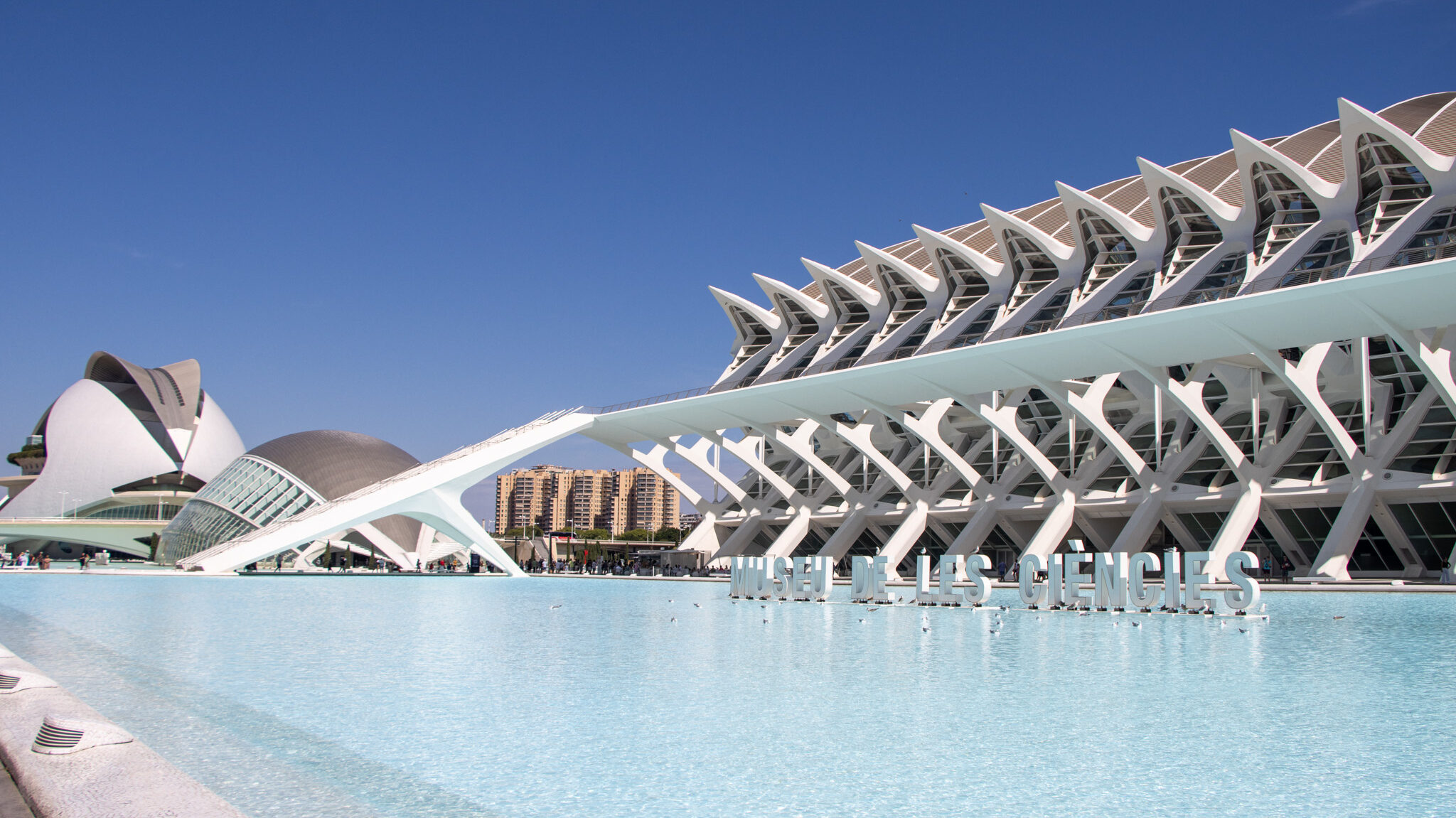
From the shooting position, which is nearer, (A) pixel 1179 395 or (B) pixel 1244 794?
(B) pixel 1244 794

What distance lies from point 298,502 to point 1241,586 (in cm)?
3789

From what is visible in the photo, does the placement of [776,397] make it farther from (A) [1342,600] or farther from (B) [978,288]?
(A) [1342,600]

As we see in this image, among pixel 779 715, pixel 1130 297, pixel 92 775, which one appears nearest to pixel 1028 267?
pixel 1130 297

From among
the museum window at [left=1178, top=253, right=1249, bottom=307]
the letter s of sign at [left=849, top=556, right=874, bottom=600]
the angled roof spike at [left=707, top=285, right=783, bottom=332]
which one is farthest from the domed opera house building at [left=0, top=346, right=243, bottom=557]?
the museum window at [left=1178, top=253, right=1249, bottom=307]

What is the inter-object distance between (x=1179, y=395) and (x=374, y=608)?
2061 cm

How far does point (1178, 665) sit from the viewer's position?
10.1m

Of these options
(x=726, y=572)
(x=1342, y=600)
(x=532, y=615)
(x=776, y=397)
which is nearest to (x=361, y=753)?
(x=532, y=615)

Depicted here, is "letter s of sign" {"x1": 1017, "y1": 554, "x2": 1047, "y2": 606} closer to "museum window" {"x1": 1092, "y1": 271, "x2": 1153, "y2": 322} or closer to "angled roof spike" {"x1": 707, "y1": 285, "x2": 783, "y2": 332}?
"museum window" {"x1": 1092, "y1": 271, "x2": 1153, "y2": 322}

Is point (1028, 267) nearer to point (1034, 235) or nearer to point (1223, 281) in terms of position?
point (1034, 235)

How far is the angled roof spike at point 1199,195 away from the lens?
3459cm

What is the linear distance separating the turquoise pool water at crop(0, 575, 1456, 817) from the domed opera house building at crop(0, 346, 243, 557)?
5872 cm

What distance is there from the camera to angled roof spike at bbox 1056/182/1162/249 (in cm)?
3731

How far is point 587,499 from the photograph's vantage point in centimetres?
14850

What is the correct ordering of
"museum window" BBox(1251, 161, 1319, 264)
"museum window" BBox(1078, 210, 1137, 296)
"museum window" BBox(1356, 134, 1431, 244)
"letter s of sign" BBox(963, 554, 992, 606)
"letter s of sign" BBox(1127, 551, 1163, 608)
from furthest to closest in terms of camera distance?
"museum window" BBox(1078, 210, 1137, 296), "museum window" BBox(1251, 161, 1319, 264), "museum window" BBox(1356, 134, 1431, 244), "letter s of sign" BBox(963, 554, 992, 606), "letter s of sign" BBox(1127, 551, 1163, 608)
